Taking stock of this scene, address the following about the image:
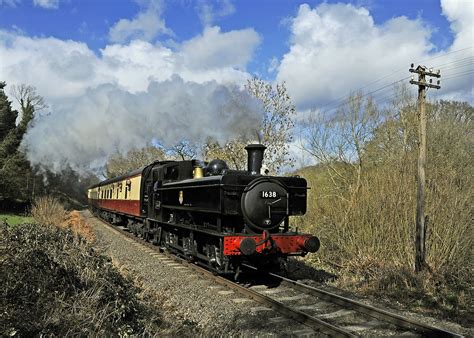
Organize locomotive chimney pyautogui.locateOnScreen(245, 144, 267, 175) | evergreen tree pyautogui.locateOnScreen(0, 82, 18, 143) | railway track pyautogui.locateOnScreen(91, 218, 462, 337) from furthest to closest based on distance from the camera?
evergreen tree pyautogui.locateOnScreen(0, 82, 18, 143) < locomotive chimney pyautogui.locateOnScreen(245, 144, 267, 175) < railway track pyautogui.locateOnScreen(91, 218, 462, 337)

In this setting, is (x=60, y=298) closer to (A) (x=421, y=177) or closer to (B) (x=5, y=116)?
(A) (x=421, y=177)

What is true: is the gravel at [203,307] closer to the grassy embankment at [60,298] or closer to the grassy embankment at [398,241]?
the grassy embankment at [60,298]

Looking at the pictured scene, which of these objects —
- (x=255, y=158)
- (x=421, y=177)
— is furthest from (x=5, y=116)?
(x=421, y=177)

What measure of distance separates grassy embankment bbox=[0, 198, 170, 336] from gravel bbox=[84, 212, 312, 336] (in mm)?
448

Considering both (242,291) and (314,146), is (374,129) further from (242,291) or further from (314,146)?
(242,291)

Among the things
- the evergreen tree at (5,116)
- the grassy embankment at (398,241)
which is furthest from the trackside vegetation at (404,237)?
the evergreen tree at (5,116)

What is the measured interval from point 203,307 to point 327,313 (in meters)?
2.01

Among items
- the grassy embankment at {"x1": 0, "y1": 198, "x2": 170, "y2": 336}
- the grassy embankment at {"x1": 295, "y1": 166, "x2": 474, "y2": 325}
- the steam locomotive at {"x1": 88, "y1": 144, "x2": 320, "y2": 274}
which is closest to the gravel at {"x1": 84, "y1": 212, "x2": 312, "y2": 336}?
Result: the grassy embankment at {"x1": 0, "y1": 198, "x2": 170, "y2": 336}

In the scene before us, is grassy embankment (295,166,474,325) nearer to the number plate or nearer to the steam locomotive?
the steam locomotive

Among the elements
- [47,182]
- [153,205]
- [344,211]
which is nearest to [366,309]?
[344,211]

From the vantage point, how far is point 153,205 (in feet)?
43.9

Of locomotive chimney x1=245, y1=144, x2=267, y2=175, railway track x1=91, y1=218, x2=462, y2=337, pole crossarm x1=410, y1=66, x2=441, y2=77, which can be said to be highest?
pole crossarm x1=410, y1=66, x2=441, y2=77

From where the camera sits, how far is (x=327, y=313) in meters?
6.43

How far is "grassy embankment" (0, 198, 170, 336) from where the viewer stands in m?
4.13
